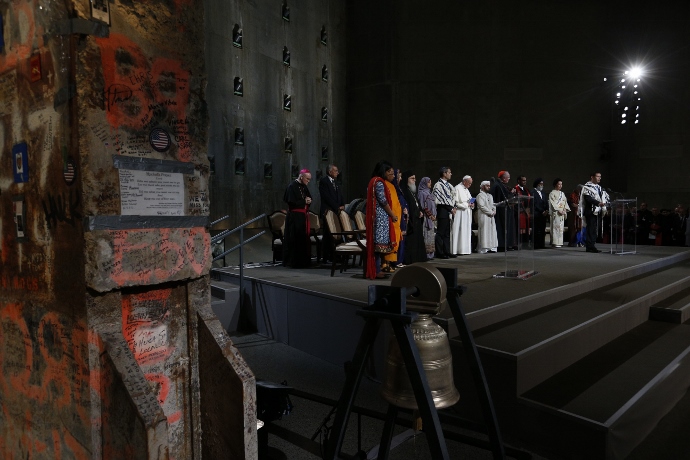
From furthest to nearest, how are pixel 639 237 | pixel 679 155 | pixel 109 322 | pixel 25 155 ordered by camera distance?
pixel 679 155, pixel 639 237, pixel 25 155, pixel 109 322

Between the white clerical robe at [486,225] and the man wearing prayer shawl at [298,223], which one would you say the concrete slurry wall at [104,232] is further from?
the white clerical robe at [486,225]

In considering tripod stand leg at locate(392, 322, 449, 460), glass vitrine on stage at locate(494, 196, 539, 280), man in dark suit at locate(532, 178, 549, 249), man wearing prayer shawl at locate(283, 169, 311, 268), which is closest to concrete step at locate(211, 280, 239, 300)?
man wearing prayer shawl at locate(283, 169, 311, 268)

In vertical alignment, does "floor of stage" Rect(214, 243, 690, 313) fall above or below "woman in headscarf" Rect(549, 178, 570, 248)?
below

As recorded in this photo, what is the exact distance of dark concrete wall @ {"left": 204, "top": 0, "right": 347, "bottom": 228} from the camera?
10367 mm

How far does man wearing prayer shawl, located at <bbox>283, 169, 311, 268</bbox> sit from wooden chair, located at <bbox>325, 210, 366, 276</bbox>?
572 mm

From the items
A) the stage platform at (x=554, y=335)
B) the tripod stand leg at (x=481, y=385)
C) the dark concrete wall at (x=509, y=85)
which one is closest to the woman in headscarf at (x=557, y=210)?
the dark concrete wall at (x=509, y=85)

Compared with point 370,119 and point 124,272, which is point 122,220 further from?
point 370,119

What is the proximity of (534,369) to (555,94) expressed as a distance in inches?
489

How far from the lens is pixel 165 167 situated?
2.10 m

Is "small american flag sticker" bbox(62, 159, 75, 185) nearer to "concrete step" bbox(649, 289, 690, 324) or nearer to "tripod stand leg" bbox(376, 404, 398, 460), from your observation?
"tripod stand leg" bbox(376, 404, 398, 460)

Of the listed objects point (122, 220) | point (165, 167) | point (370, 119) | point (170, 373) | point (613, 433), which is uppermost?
point (370, 119)

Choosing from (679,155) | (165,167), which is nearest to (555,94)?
(679,155)

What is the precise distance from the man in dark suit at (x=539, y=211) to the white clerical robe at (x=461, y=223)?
1.96 metres

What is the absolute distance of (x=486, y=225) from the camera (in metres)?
9.67
